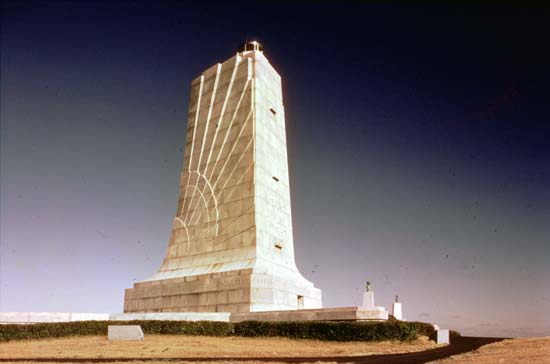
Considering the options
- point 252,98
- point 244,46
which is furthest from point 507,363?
point 244,46

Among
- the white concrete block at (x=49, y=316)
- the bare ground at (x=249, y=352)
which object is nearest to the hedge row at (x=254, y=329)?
the bare ground at (x=249, y=352)

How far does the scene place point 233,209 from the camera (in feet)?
71.5

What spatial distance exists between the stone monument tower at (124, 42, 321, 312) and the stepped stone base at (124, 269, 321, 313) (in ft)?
0.13

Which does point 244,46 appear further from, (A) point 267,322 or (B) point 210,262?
(A) point 267,322

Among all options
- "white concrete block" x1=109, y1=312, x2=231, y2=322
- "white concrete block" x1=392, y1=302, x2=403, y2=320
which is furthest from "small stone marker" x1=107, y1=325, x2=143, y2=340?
"white concrete block" x1=392, y1=302, x2=403, y2=320

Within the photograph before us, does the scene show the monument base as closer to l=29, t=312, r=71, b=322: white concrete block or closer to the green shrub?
the green shrub

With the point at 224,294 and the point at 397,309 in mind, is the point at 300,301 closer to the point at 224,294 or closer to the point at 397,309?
the point at 224,294

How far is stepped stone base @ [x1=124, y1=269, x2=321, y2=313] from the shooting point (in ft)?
60.7

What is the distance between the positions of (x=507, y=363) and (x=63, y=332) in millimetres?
12841

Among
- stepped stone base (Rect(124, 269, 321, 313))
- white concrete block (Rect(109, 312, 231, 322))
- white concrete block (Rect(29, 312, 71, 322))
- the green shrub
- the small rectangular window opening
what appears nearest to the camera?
the green shrub

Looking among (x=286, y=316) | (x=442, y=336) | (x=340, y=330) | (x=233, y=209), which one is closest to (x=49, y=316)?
(x=233, y=209)

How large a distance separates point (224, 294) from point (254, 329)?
3.93m

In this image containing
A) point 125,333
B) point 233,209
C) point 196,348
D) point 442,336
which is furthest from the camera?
point 233,209

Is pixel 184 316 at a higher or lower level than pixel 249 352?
higher
